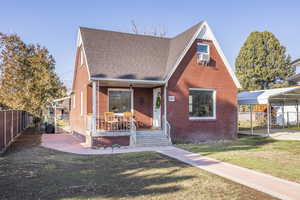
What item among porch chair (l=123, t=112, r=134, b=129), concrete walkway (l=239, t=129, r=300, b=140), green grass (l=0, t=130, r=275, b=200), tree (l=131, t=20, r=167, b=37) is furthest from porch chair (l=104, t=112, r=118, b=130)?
tree (l=131, t=20, r=167, b=37)

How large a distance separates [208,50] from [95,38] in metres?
6.76

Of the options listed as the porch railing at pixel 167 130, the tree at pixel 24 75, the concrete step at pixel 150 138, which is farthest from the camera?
the tree at pixel 24 75

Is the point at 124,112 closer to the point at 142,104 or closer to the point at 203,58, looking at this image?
the point at 142,104

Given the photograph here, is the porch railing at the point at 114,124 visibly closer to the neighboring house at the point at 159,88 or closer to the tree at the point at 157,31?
the neighboring house at the point at 159,88

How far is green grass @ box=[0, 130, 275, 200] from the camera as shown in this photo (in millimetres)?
5000

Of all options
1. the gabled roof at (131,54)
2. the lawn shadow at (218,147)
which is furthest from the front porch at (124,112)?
the lawn shadow at (218,147)

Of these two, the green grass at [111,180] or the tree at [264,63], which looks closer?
the green grass at [111,180]

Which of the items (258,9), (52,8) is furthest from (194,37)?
(52,8)

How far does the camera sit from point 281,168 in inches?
283

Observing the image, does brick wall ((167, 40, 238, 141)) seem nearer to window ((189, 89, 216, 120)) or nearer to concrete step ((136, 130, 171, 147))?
window ((189, 89, 216, 120))

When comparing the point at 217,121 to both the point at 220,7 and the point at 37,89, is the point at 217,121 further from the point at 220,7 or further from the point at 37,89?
the point at 37,89

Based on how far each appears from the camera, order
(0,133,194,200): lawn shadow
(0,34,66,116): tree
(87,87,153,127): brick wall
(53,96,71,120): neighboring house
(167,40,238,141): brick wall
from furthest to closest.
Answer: (53,96,71,120): neighboring house, (0,34,66,116): tree, (87,87,153,127): brick wall, (167,40,238,141): brick wall, (0,133,194,200): lawn shadow

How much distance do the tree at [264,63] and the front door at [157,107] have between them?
26895 mm

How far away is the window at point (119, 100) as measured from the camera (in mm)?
13758
